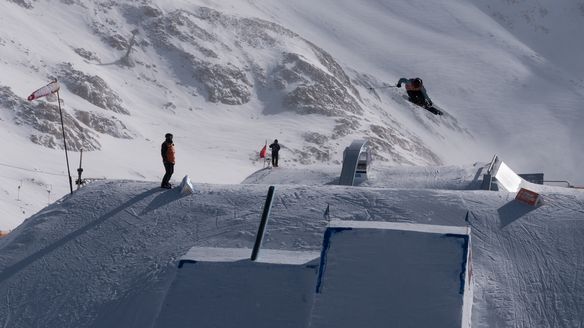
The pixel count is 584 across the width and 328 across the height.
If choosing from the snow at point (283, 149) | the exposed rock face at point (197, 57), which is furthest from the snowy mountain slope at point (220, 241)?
the exposed rock face at point (197, 57)

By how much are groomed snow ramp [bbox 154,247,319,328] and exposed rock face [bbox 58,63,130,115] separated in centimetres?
3875

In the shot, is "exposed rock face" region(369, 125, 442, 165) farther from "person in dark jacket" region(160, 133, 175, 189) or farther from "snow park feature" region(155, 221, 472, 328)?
"snow park feature" region(155, 221, 472, 328)

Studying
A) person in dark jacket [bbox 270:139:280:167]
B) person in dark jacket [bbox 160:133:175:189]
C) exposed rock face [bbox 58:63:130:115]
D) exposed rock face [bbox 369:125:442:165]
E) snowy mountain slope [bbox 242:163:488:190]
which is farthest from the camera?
exposed rock face [bbox 369:125:442:165]

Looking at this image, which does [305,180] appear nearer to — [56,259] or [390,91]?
[56,259]

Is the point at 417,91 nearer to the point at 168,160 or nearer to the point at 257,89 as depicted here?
the point at 168,160

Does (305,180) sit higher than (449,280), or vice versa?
(305,180)

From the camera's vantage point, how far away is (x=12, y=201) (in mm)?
33562

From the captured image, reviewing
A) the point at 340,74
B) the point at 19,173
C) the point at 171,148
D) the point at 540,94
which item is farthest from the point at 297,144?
the point at 171,148

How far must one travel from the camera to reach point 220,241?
14875 millimetres

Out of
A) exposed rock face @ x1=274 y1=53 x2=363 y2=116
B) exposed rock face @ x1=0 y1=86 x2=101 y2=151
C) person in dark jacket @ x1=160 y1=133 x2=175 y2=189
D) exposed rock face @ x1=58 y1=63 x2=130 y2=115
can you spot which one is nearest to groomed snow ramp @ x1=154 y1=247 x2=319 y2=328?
person in dark jacket @ x1=160 y1=133 x2=175 y2=189

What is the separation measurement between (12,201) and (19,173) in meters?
3.70

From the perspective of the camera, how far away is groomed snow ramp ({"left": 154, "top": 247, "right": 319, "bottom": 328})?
493 inches

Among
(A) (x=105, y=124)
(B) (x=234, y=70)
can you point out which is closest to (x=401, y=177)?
(A) (x=105, y=124)

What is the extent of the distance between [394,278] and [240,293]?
2.01 m
